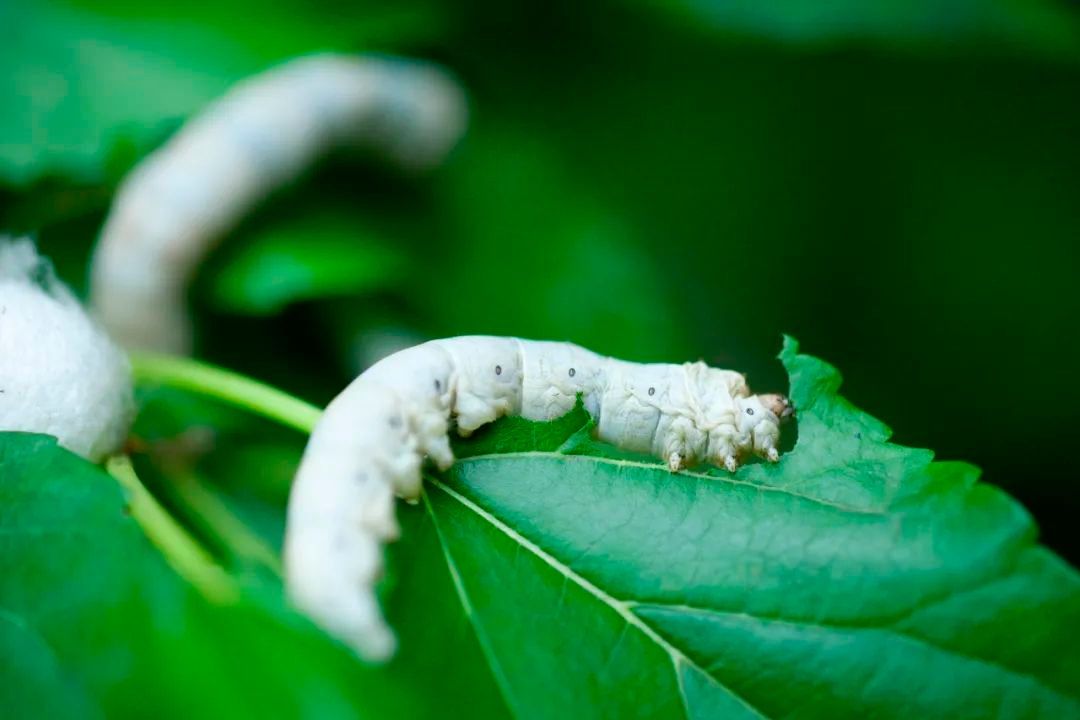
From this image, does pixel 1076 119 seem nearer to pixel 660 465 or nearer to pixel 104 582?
pixel 660 465

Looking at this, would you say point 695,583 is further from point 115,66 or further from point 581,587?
point 115,66

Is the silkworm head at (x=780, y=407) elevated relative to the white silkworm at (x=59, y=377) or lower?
elevated

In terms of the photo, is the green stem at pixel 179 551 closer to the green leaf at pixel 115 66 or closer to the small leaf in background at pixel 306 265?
the small leaf in background at pixel 306 265

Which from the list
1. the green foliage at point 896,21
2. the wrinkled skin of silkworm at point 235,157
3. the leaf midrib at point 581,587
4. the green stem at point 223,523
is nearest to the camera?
the leaf midrib at point 581,587

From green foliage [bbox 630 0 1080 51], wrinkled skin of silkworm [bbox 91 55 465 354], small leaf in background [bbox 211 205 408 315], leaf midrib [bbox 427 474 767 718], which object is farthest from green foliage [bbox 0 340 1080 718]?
green foliage [bbox 630 0 1080 51]

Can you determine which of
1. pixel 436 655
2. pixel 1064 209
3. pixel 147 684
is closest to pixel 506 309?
pixel 436 655

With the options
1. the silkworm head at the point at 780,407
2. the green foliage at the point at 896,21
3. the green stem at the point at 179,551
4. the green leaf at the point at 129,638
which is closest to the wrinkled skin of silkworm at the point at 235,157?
the green foliage at the point at 896,21
